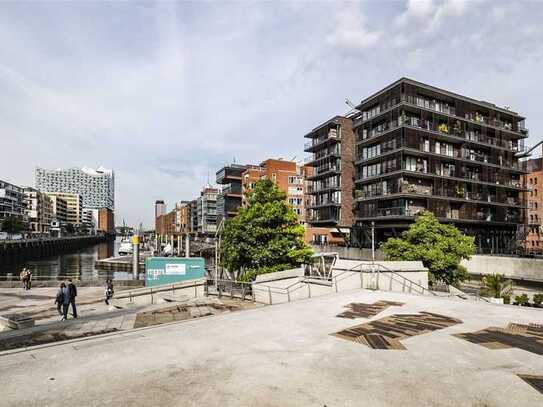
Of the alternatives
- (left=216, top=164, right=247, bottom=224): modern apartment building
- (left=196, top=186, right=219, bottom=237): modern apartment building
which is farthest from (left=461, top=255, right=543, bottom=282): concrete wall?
(left=196, top=186, right=219, bottom=237): modern apartment building

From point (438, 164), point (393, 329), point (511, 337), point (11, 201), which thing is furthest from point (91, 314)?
point (11, 201)

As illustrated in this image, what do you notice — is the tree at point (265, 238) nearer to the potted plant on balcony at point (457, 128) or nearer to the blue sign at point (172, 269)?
the blue sign at point (172, 269)

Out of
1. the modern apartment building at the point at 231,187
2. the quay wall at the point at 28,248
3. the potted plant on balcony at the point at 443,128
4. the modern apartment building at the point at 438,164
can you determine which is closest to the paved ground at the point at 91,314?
the modern apartment building at the point at 438,164

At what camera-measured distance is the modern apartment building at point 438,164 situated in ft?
166

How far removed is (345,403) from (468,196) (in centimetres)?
5546

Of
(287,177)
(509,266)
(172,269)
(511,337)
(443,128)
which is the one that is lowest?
(509,266)


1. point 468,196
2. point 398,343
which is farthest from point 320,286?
point 468,196

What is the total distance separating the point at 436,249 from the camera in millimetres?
30797

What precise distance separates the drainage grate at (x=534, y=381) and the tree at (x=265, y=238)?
77.1ft

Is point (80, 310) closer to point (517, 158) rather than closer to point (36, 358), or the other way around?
point (36, 358)

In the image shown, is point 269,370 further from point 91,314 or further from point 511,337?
point 91,314

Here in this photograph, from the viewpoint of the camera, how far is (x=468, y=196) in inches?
2135

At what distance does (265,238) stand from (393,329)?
68.5ft

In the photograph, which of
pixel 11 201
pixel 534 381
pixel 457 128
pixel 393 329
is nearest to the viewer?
pixel 534 381
